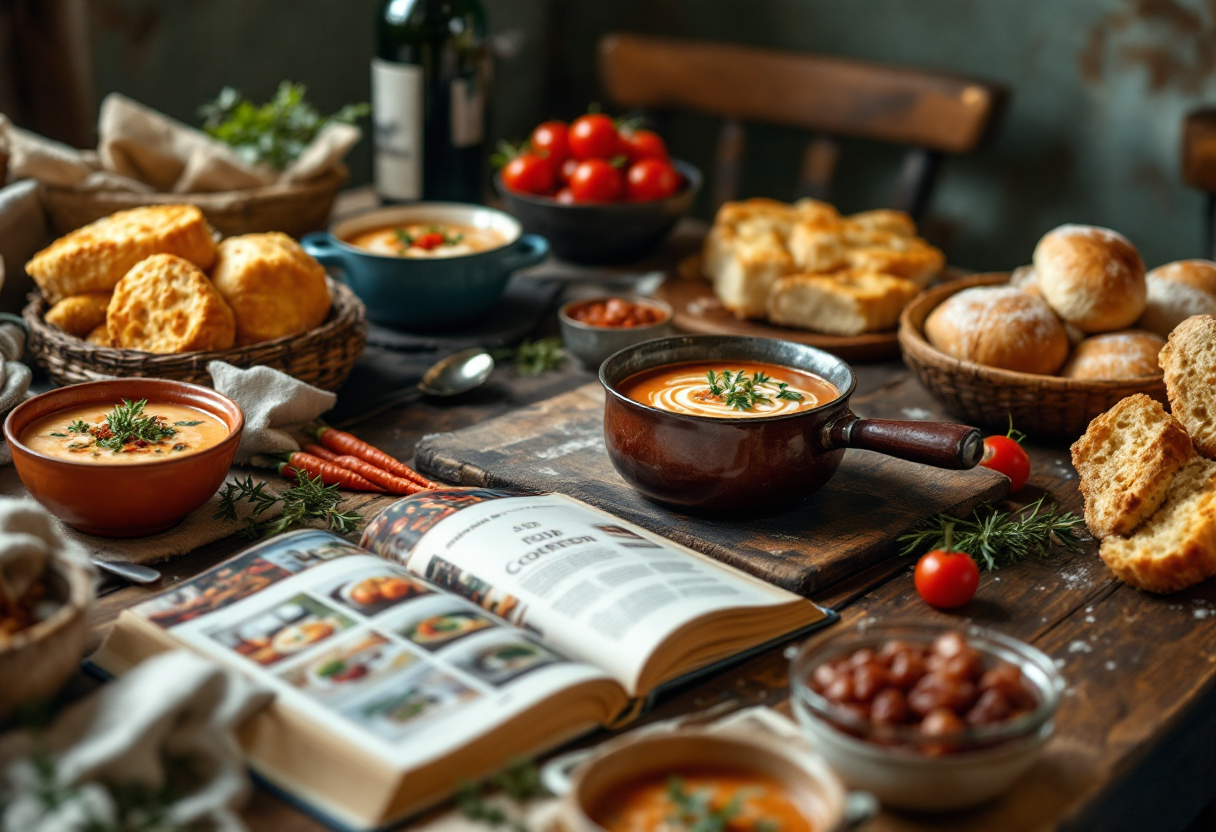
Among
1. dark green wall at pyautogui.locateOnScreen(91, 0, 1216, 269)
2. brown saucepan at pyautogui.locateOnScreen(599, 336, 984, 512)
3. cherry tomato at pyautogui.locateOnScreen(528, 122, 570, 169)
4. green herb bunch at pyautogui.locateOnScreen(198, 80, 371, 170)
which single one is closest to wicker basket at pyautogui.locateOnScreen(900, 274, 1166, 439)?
brown saucepan at pyautogui.locateOnScreen(599, 336, 984, 512)

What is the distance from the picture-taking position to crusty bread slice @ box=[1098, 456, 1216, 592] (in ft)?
4.77

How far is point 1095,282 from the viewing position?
189cm

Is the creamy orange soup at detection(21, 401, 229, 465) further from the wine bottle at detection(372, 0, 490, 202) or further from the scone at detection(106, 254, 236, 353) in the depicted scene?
the wine bottle at detection(372, 0, 490, 202)

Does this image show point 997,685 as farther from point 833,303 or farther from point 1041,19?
point 1041,19

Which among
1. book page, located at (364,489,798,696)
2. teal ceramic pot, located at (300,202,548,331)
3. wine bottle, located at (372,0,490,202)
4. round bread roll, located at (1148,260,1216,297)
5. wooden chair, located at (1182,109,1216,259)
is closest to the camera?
book page, located at (364,489,798,696)

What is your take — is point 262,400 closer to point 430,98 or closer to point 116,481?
point 116,481

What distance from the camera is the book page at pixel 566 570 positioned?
4.18 ft

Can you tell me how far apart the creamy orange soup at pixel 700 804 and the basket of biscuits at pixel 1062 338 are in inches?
39.3

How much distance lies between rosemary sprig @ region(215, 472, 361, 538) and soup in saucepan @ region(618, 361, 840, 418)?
430mm

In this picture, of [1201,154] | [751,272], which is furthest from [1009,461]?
[1201,154]

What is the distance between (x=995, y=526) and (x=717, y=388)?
0.42m

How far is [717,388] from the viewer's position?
164 cm

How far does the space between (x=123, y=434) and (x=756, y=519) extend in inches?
32.8

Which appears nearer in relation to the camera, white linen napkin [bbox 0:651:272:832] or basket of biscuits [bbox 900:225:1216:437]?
white linen napkin [bbox 0:651:272:832]
